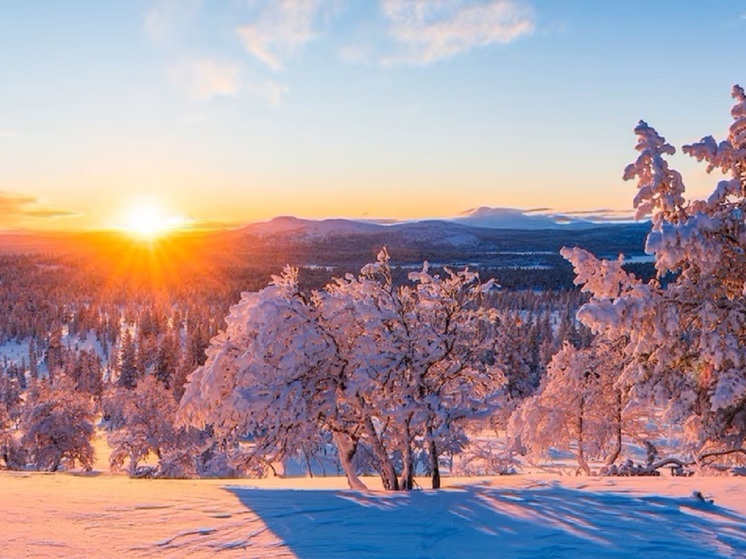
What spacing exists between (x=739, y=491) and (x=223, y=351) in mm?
10164

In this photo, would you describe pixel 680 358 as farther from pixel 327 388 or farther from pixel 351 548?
pixel 351 548

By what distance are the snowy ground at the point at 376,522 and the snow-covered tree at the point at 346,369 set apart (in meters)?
2.69

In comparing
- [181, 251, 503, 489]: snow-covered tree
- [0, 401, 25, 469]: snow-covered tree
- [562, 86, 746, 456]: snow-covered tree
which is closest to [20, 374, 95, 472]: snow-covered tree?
[0, 401, 25, 469]: snow-covered tree

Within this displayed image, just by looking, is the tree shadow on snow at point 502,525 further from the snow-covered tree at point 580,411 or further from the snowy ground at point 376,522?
the snow-covered tree at point 580,411

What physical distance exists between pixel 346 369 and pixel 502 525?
6419 millimetres

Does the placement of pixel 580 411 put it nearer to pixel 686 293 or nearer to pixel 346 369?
pixel 686 293

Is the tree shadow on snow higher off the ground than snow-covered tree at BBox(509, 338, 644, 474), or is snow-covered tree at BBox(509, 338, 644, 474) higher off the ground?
the tree shadow on snow

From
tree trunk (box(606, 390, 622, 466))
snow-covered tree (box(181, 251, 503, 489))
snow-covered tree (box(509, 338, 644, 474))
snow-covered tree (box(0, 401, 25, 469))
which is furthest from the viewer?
snow-covered tree (box(0, 401, 25, 469))

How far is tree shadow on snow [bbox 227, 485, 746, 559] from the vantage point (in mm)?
6484

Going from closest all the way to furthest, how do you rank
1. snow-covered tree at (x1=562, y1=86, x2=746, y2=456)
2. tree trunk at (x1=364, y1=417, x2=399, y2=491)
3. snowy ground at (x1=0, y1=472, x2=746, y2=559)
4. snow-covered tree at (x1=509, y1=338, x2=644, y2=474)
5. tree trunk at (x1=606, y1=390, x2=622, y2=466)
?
1. snowy ground at (x1=0, y1=472, x2=746, y2=559)
2. snow-covered tree at (x1=562, y1=86, x2=746, y2=456)
3. tree trunk at (x1=364, y1=417, x2=399, y2=491)
4. tree trunk at (x1=606, y1=390, x2=622, y2=466)
5. snow-covered tree at (x1=509, y1=338, x2=644, y2=474)

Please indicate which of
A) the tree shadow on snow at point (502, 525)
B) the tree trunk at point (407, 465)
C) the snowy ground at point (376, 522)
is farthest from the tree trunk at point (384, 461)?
the tree shadow on snow at point (502, 525)

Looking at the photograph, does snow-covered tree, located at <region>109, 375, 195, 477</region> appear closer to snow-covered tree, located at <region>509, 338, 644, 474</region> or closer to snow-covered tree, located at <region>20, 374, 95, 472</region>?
snow-covered tree, located at <region>20, 374, 95, 472</region>

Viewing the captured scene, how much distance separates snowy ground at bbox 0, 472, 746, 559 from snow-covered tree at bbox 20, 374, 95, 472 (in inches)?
1262

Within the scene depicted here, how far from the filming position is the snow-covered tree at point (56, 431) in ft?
125
